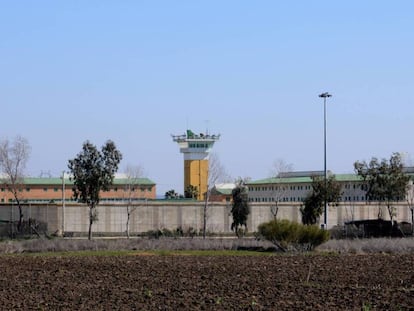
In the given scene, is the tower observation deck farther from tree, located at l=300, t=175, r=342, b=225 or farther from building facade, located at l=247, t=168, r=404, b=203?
tree, located at l=300, t=175, r=342, b=225

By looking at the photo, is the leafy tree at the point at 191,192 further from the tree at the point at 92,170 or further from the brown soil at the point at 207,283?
the brown soil at the point at 207,283

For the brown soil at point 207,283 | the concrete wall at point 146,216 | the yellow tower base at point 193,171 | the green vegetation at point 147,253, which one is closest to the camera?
the brown soil at point 207,283

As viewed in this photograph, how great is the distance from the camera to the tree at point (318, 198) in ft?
208

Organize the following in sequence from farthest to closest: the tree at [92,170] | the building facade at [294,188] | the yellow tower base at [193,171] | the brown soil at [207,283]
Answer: the yellow tower base at [193,171] → the building facade at [294,188] → the tree at [92,170] → the brown soil at [207,283]

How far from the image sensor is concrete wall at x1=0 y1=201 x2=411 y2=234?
63.1m

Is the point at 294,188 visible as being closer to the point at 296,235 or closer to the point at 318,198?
the point at 318,198

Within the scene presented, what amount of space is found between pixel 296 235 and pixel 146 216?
2612 cm

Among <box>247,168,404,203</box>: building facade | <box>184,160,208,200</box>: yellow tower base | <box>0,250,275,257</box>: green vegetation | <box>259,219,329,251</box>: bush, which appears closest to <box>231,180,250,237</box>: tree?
<box>259,219,329,251</box>: bush

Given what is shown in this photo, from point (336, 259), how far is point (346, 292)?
12073mm

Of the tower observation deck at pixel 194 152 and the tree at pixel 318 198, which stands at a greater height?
the tower observation deck at pixel 194 152

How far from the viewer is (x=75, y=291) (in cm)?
2358

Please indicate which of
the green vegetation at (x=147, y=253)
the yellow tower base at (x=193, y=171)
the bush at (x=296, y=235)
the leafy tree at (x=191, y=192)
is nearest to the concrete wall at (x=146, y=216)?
the green vegetation at (x=147, y=253)

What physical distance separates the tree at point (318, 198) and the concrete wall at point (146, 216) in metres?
4.58

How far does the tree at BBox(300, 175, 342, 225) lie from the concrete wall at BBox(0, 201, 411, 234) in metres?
4.58
